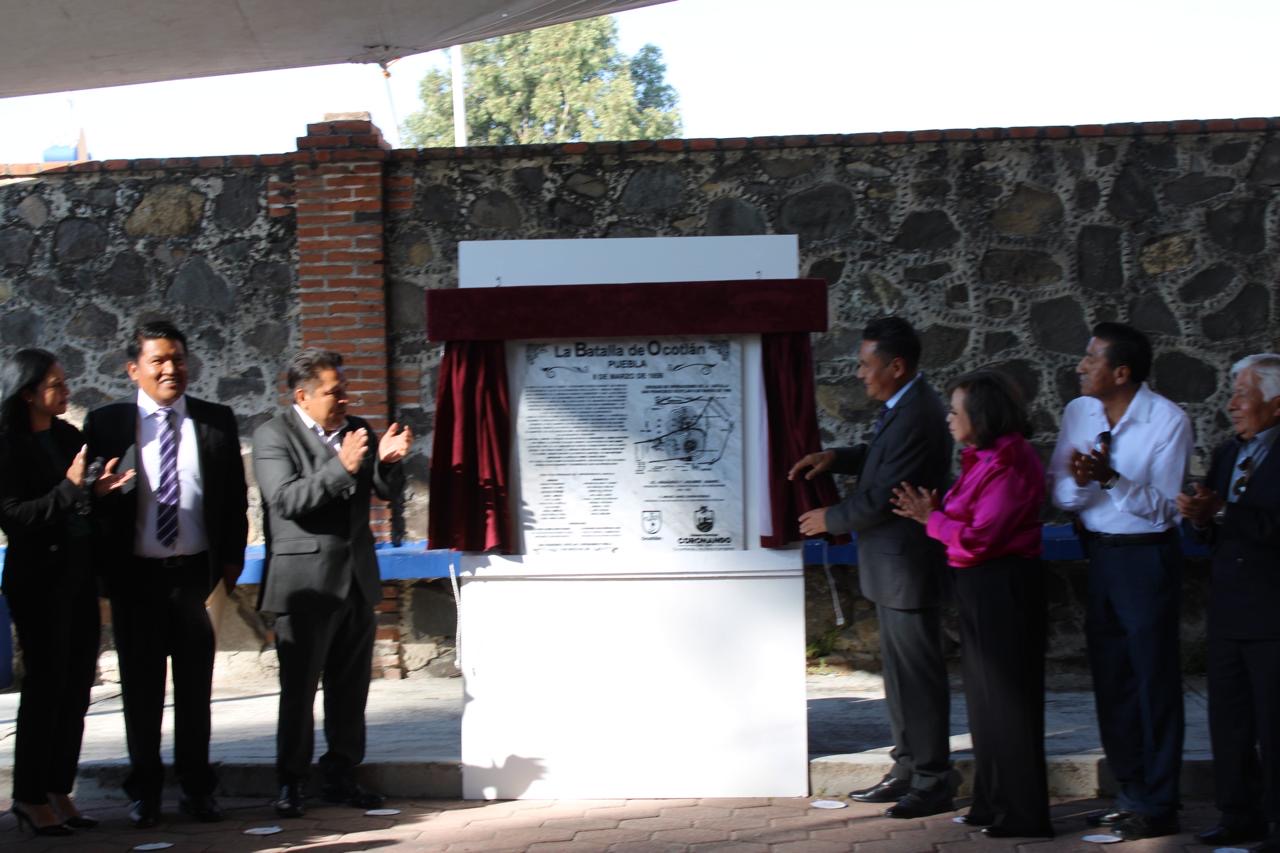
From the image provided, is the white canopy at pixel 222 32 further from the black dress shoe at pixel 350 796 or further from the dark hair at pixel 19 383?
the black dress shoe at pixel 350 796

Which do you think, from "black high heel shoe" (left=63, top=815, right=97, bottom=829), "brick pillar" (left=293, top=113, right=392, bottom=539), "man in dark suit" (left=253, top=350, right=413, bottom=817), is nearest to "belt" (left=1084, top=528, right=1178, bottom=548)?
"man in dark suit" (left=253, top=350, right=413, bottom=817)

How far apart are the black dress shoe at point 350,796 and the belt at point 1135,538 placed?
2.83 metres

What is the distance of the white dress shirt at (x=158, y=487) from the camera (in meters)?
4.87

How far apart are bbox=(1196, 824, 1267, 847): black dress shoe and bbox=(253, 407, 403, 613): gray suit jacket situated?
304 centimetres

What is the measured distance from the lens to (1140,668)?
14.9 ft

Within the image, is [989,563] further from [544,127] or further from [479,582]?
[544,127]

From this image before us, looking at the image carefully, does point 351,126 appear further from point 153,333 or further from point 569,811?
point 569,811

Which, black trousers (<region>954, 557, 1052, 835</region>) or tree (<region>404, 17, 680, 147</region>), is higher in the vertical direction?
tree (<region>404, 17, 680, 147</region>)

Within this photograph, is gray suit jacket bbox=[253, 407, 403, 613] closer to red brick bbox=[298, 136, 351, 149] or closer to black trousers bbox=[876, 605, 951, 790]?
black trousers bbox=[876, 605, 951, 790]

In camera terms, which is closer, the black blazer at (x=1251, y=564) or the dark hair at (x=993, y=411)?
the black blazer at (x=1251, y=564)

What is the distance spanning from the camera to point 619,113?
43250 mm

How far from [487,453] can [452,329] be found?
477mm

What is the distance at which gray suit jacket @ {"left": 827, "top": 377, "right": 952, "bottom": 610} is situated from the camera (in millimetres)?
4863

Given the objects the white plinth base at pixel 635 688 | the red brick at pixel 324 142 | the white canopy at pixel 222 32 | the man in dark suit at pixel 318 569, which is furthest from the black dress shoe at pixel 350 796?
the white canopy at pixel 222 32
